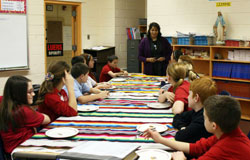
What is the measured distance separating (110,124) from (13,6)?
404 centimetres

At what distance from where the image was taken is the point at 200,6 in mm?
5715

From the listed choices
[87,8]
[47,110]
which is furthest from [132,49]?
[47,110]

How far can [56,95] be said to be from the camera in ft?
8.09

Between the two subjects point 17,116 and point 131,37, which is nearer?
point 17,116

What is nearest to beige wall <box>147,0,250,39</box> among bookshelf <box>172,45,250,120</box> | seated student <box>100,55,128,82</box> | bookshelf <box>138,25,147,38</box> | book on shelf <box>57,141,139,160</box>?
bookshelf <box>172,45,250,120</box>

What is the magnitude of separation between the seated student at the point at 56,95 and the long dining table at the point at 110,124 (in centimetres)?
10

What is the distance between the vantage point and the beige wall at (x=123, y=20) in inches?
286

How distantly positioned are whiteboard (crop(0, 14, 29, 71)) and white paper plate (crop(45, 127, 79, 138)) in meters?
3.75

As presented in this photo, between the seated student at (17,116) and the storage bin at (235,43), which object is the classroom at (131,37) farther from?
the seated student at (17,116)

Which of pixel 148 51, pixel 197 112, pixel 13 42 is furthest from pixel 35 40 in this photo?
pixel 197 112

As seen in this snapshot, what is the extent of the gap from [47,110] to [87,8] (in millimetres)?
4978

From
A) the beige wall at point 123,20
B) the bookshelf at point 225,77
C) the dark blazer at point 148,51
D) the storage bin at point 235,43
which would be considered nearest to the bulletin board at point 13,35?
the dark blazer at point 148,51

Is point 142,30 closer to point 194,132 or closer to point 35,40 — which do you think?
point 35,40

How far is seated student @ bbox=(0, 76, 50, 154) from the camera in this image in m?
1.98
